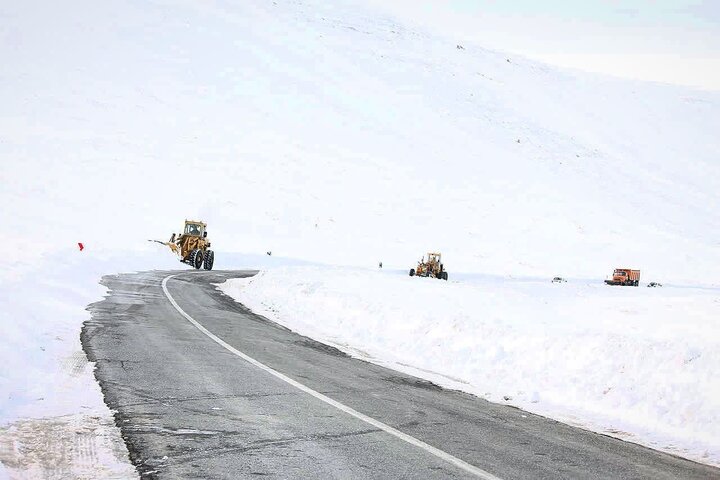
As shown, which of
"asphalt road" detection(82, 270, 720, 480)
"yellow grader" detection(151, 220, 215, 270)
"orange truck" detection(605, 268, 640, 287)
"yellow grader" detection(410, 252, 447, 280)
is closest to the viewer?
"asphalt road" detection(82, 270, 720, 480)

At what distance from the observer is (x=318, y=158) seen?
66.6 meters

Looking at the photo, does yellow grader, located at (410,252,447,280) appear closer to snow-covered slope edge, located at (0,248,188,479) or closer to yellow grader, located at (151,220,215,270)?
yellow grader, located at (151,220,215,270)

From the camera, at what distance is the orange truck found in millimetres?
46531

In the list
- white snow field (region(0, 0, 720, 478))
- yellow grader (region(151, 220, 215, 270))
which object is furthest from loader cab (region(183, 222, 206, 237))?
white snow field (region(0, 0, 720, 478))

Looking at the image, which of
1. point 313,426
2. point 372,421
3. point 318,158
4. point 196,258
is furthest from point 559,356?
point 318,158

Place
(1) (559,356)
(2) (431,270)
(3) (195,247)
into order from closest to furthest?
(1) (559,356), (3) (195,247), (2) (431,270)

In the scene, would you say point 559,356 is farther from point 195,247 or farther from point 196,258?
point 195,247

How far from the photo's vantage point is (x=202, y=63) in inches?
3041

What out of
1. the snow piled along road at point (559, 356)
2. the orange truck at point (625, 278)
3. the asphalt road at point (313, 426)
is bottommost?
the asphalt road at point (313, 426)

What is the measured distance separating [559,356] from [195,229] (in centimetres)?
2855

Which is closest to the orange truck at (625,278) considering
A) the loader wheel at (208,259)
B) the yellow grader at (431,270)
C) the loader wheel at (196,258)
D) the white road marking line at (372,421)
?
the yellow grader at (431,270)

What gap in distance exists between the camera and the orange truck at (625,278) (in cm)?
4653

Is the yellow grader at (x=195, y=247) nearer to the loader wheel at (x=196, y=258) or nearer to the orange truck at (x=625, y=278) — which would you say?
the loader wheel at (x=196, y=258)

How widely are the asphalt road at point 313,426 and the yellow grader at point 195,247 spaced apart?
25.3m
